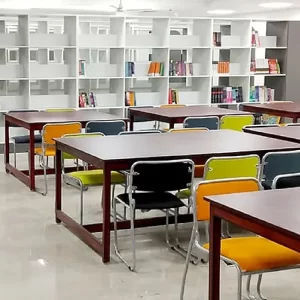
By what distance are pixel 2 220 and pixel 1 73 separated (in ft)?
11.1

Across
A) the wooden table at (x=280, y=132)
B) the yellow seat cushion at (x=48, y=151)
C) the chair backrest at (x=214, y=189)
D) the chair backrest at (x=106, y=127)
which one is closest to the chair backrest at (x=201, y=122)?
the chair backrest at (x=106, y=127)

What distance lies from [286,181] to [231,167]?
57 centimetres

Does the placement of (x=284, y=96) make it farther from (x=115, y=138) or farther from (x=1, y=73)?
(x=115, y=138)

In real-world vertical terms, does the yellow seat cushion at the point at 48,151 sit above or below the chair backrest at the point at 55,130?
below

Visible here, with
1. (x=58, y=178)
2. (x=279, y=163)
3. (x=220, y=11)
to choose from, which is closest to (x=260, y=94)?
A: (x=58, y=178)

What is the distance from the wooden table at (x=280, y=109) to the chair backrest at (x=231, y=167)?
9.72ft

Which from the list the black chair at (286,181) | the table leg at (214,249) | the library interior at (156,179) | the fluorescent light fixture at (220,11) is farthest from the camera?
the fluorescent light fixture at (220,11)

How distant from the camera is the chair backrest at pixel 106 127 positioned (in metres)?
6.38

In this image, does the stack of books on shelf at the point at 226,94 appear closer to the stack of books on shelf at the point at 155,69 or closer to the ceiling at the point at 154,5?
the stack of books on shelf at the point at 155,69

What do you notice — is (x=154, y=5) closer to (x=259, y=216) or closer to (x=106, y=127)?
(x=106, y=127)

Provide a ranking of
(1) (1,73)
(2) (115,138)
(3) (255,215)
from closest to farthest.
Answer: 1. (3) (255,215)
2. (2) (115,138)
3. (1) (1,73)

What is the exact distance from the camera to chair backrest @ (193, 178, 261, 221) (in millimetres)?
3281

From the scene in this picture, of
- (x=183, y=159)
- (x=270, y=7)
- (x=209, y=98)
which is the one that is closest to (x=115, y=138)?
(x=183, y=159)

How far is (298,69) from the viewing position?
991 centimetres
